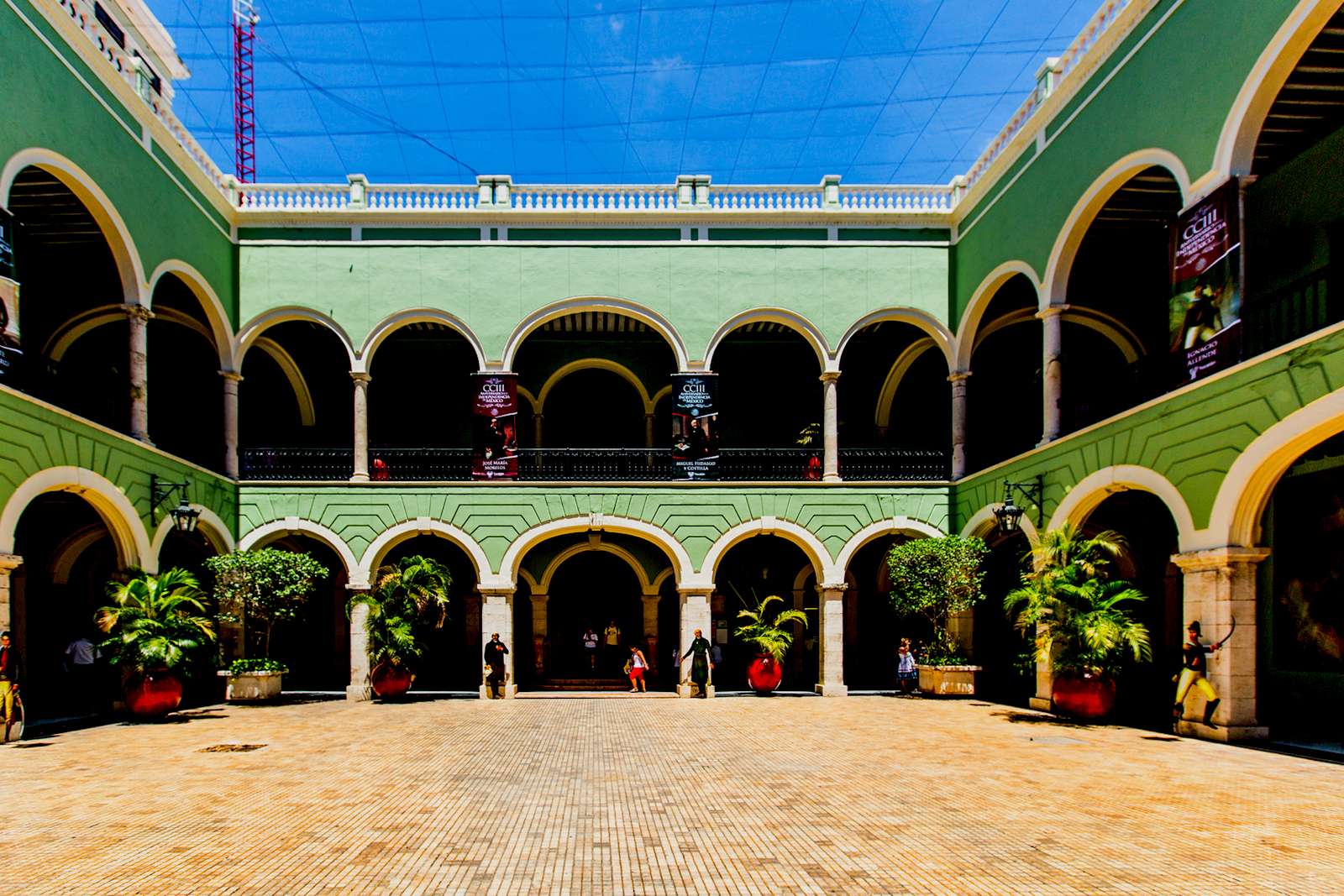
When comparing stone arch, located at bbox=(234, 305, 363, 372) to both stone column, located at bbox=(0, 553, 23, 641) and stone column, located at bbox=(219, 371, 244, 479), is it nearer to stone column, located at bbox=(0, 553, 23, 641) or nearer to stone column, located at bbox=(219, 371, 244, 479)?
stone column, located at bbox=(219, 371, 244, 479)

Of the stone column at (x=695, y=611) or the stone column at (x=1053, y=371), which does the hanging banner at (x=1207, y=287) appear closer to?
the stone column at (x=1053, y=371)

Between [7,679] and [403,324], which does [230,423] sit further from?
[7,679]

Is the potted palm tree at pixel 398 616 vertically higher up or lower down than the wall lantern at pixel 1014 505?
lower down

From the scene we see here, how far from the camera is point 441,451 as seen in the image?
61.1 feet

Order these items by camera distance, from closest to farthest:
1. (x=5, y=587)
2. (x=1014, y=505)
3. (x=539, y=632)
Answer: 1. (x=5, y=587)
2. (x=1014, y=505)
3. (x=539, y=632)

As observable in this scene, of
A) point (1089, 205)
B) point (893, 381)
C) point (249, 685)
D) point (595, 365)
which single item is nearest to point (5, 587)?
point (249, 685)

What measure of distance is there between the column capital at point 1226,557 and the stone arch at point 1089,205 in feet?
14.1

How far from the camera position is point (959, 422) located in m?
18.5

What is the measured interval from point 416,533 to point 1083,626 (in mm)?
11835

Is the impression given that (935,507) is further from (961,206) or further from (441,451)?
(441,451)

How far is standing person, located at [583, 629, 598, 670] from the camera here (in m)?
21.3

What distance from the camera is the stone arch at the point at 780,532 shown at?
1814 cm

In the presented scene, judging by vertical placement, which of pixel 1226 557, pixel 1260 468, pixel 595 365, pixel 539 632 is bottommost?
pixel 539 632

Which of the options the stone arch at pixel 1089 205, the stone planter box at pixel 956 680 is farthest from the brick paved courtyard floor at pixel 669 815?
the stone arch at pixel 1089 205
